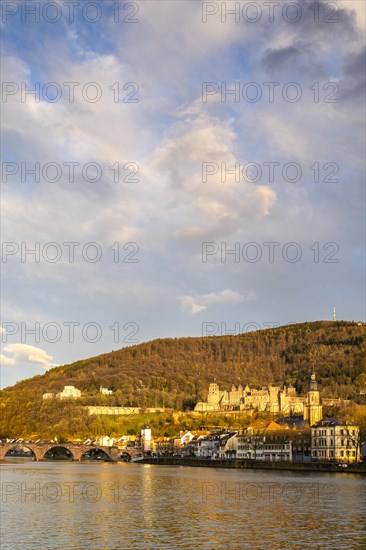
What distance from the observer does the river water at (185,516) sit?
3425 centimetres

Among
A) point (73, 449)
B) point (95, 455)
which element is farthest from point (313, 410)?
point (95, 455)

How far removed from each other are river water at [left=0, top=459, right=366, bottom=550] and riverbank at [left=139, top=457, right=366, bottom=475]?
22.6 meters

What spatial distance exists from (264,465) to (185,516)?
63293 millimetres

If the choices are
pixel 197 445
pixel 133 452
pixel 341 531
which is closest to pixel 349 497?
pixel 341 531

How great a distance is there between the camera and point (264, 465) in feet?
340

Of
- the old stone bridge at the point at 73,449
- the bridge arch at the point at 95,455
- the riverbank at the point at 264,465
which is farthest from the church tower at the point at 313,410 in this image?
the bridge arch at the point at 95,455

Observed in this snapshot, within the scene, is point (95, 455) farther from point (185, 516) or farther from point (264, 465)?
point (185, 516)

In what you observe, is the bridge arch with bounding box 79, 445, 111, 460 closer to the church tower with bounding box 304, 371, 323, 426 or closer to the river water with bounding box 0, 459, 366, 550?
the church tower with bounding box 304, 371, 323, 426

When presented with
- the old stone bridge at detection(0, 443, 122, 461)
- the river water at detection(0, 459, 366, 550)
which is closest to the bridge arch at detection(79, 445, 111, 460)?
the old stone bridge at detection(0, 443, 122, 461)

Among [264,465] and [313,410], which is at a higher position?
[313,410]

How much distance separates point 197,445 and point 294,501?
302 feet

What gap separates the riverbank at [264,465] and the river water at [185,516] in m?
22.6

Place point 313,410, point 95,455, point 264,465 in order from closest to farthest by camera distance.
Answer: point 264,465
point 313,410
point 95,455

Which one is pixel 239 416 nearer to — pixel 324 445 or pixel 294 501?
pixel 324 445
